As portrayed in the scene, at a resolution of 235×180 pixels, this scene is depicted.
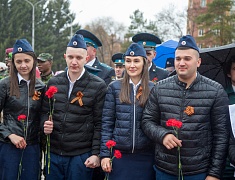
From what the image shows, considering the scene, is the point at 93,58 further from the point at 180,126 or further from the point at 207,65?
the point at 180,126

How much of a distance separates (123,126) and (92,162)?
0.54 m

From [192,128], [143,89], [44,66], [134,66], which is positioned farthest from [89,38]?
[192,128]

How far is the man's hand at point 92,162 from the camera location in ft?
12.5

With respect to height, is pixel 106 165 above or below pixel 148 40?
below

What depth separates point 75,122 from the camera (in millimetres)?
3887

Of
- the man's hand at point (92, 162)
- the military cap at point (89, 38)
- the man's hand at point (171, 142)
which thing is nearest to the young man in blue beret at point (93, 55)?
the military cap at point (89, 38)

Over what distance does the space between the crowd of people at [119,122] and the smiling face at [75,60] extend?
11mm

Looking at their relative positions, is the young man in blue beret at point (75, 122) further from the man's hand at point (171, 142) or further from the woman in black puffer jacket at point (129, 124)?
the man's hand at point (171, 142)

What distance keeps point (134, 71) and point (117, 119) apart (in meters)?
0.55

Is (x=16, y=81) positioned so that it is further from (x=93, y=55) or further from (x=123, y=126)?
(x=93, y=55)

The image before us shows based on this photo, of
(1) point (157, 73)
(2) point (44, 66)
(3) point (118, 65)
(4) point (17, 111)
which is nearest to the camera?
(4) point (17, 111)

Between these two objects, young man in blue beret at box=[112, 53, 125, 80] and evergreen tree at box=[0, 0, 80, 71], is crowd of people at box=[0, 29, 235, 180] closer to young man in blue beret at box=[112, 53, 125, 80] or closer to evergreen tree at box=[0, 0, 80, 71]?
young man in blue beret at box=[112, 53, 125, 80]

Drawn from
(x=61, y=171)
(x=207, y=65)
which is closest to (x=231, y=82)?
(x=207, y=65)

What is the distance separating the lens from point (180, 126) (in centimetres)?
317
